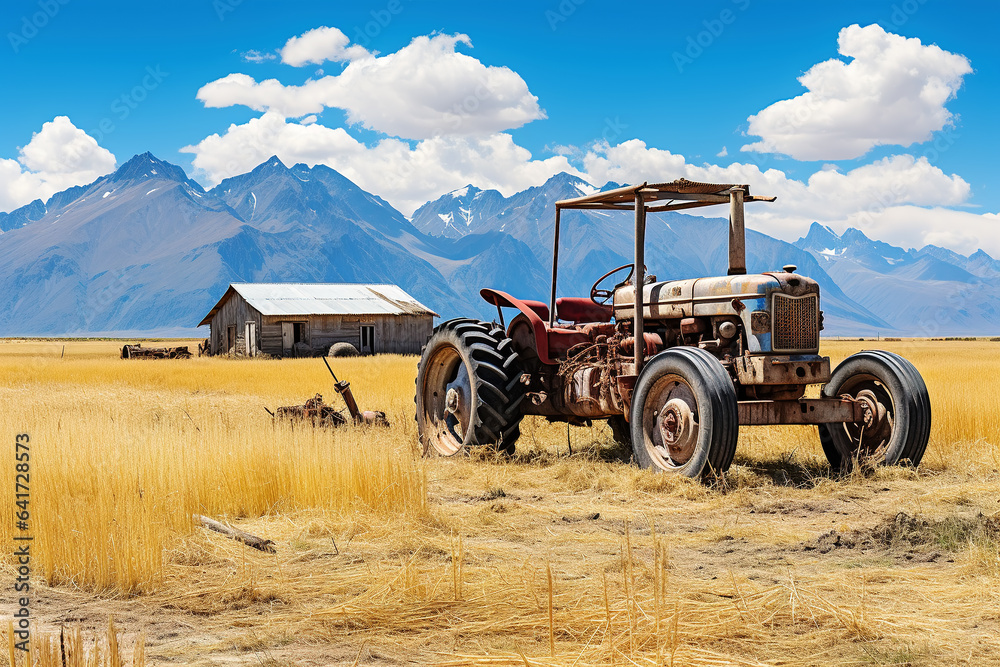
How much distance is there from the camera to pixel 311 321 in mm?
42500

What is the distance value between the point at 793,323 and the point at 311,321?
36.8 meters

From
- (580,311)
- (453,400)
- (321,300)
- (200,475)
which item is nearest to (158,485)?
(200,475)

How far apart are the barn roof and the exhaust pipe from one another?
33.0 m

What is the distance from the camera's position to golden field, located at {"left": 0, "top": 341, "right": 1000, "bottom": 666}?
367 cm

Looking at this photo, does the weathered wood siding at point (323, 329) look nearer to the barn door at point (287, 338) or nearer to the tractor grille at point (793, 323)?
the barn door at point (287, 338)

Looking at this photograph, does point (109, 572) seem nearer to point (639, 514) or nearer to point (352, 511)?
point (352, 511)

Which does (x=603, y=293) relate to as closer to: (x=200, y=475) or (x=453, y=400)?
(x=453, y=400)

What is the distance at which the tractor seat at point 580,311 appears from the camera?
10.0 metres

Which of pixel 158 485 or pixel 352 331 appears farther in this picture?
pixel 352 331

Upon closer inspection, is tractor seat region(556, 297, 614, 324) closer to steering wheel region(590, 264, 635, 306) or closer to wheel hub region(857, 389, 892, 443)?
steering wheel region(590, 264, 635, 306)

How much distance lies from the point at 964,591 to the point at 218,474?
16.3 ft

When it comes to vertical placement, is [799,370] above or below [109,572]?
above

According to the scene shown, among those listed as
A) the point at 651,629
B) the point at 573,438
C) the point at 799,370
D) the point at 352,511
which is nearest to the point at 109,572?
the point at 352,511

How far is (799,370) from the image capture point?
7.53m
